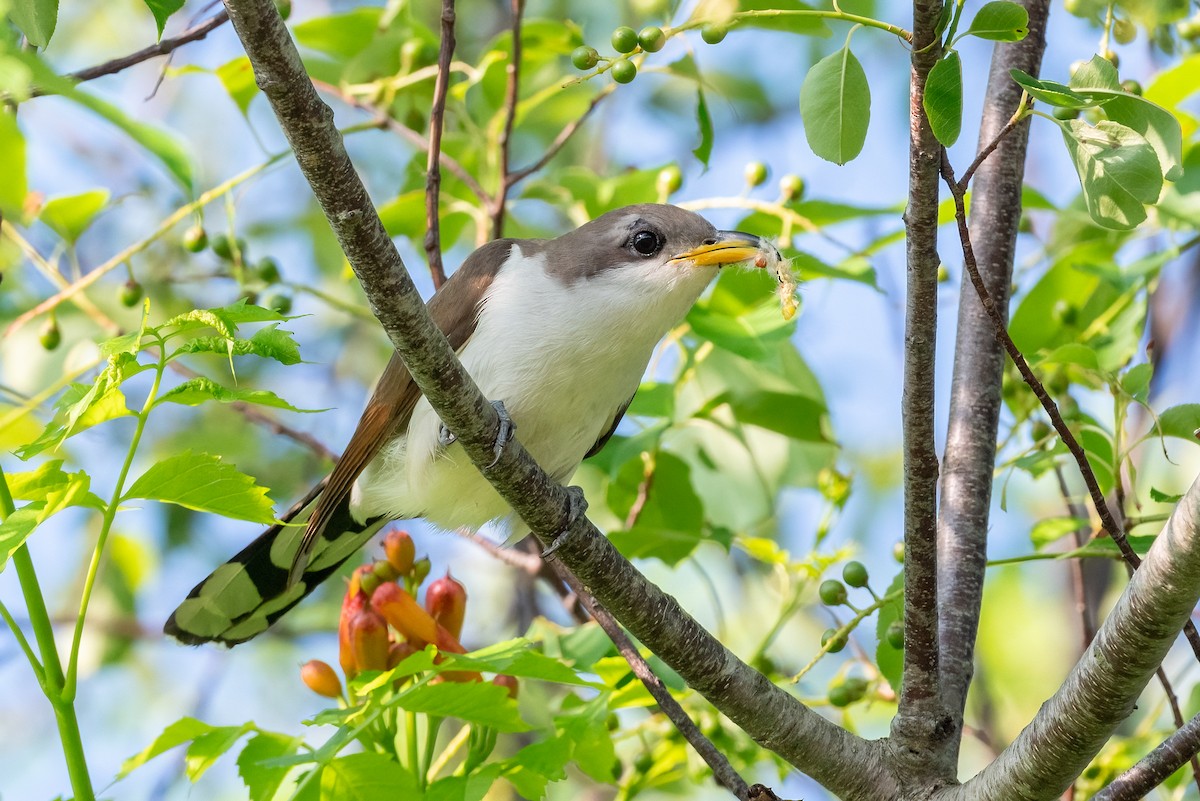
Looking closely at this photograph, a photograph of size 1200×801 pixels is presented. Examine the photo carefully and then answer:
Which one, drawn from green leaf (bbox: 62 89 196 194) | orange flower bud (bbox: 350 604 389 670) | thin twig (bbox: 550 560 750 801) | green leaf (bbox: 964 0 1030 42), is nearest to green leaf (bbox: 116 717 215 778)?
orange flower bud (bbox: 350 604 389 670)

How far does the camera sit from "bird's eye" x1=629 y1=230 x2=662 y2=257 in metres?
3.80

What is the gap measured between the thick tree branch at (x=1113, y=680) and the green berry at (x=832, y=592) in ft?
1.98

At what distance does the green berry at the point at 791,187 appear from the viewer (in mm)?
3842

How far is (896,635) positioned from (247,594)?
219 cm

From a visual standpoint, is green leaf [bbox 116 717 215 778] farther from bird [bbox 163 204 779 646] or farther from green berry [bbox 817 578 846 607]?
green berry [bbox 817 578 846 607]

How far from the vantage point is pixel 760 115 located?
8.24 meters

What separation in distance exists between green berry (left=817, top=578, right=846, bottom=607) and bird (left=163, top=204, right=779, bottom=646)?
3.17ft

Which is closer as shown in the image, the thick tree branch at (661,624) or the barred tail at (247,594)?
the thick tree branch at (661,624)

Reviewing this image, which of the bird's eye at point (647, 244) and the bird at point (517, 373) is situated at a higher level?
the bird's eye at point (647, 244)

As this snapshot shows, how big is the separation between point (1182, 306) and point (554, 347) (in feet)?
13.9

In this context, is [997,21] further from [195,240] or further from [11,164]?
[195,240]

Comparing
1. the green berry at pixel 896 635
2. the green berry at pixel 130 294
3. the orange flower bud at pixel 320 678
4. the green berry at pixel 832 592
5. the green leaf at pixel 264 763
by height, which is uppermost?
the green berry at pixel 130 294

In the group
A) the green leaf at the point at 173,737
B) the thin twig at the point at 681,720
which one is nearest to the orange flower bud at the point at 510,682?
the thin twig at the point at 681,720

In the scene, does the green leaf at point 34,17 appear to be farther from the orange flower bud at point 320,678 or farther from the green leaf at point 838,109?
the orange flower bud at point 320,678
